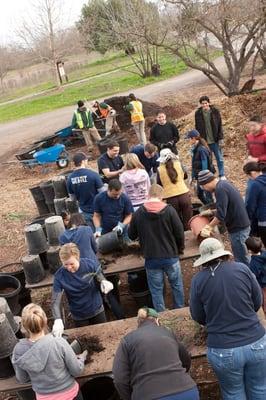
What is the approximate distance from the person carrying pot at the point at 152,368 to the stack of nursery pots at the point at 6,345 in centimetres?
139

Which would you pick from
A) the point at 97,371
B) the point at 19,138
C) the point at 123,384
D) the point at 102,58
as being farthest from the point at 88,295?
the point at 102,58

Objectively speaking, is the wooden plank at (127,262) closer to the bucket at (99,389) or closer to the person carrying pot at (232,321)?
the bucket at (99,389)

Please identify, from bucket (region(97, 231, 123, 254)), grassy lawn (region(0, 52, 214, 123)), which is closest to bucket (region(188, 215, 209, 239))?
bucket (region(97, 231, 123, 254))

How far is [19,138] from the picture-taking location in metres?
19.9

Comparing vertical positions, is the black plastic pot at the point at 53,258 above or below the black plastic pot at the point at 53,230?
below

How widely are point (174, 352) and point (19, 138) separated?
17.8 metres

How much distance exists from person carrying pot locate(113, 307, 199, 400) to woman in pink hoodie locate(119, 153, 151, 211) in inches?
127

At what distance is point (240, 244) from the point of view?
18.2 feet

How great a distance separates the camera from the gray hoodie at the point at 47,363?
3668mm

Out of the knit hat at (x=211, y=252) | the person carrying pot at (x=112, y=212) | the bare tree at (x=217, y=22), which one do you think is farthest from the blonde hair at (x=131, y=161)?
the bare tree at (x=217, y=22)

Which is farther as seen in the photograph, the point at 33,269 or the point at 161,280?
the point at 33,269

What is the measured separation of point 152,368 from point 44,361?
984 mm

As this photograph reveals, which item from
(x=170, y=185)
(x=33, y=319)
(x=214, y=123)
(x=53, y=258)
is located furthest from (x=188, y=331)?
(x=214, y=123)

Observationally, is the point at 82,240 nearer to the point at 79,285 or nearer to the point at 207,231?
the point at 79,285
